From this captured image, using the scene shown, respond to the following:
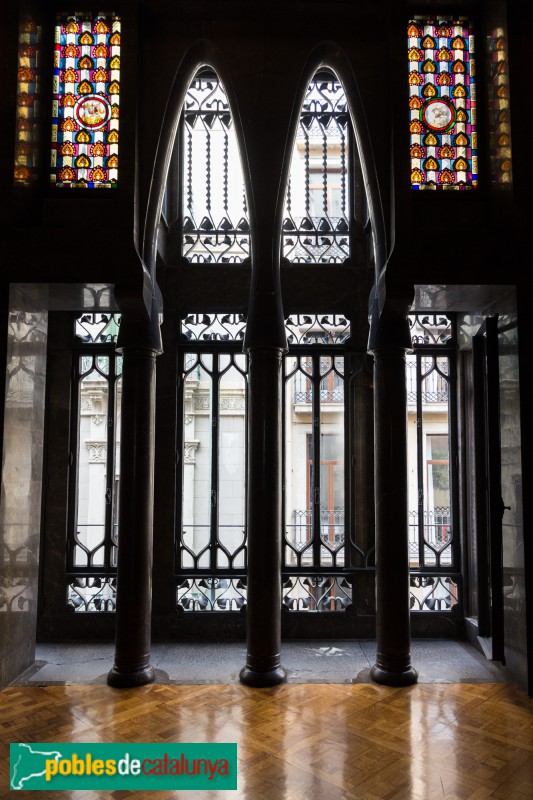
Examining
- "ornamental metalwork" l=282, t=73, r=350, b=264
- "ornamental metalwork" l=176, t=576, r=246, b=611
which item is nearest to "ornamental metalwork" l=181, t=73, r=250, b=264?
"ornamental metalwork" l=282, t=73, r=350, b=264

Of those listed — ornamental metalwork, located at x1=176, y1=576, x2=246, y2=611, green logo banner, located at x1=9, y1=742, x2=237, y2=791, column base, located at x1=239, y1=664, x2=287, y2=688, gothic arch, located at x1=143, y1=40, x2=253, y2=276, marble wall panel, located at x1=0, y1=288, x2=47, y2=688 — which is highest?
gothic arch, located at x1=143, y1=40, x2=253, y2=276

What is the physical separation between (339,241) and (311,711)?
4.46m

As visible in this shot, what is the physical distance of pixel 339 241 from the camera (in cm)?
643

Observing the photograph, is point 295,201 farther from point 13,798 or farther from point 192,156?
point 13,798

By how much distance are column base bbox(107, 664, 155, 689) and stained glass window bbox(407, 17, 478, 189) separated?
456 centimetres

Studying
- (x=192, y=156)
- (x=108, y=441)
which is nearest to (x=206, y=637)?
(x=108, y=441)

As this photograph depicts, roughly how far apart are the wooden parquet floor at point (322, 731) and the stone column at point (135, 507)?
262 mm

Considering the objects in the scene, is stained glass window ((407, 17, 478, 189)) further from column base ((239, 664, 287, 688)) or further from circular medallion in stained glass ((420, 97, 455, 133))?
column base ((239, 664, 287, 688))

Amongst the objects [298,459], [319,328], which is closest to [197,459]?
[298,459]

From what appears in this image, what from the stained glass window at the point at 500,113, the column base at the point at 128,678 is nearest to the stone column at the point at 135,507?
the column base at the point at 128,678

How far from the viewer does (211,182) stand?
259 inches

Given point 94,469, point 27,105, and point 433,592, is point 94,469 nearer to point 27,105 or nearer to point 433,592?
point 27,105

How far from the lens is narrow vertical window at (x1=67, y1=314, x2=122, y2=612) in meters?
6.09

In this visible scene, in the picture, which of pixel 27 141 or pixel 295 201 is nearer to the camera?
pixel 27 141
